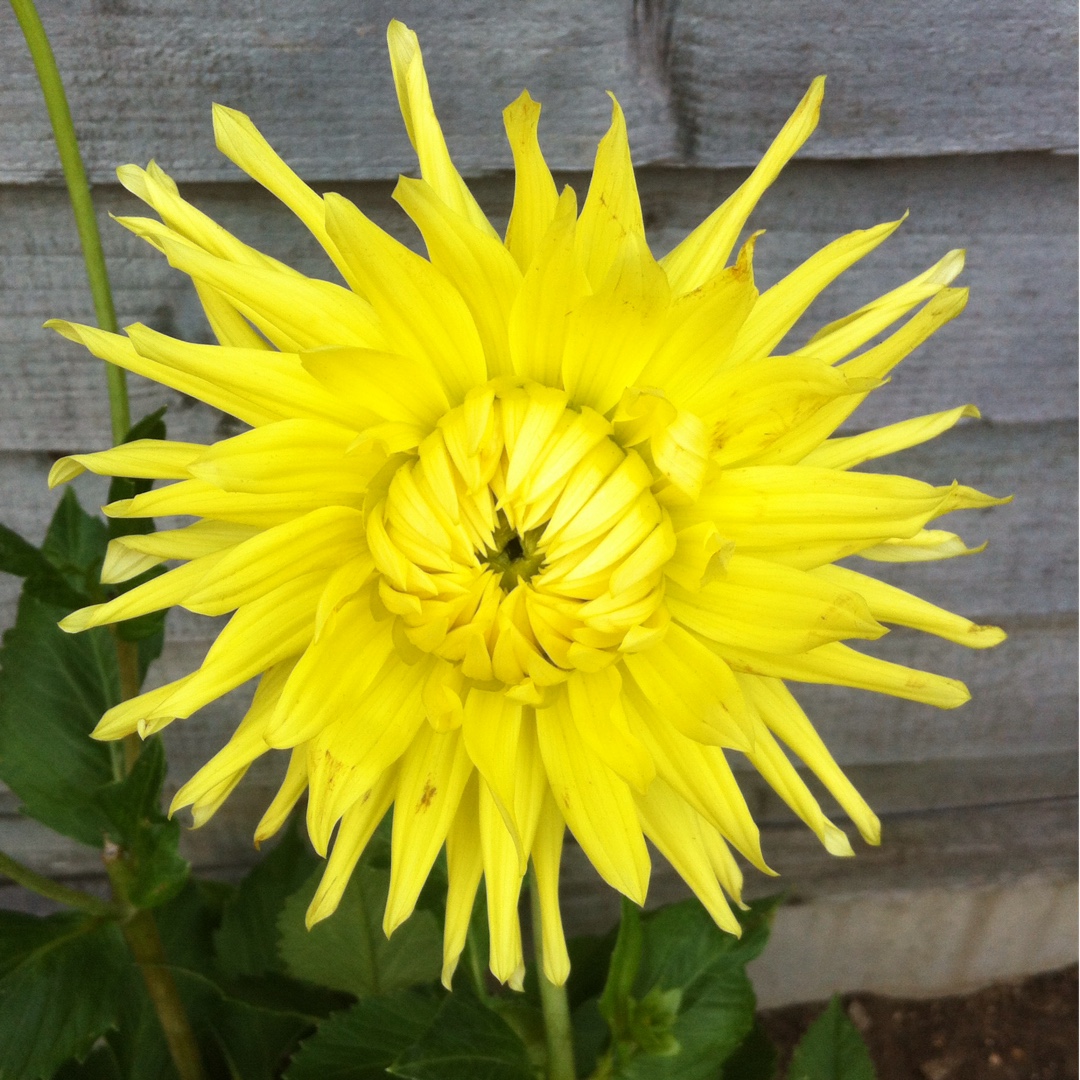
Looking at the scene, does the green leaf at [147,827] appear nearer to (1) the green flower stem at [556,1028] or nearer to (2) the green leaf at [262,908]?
(1) the green flower stem at [556,1028]

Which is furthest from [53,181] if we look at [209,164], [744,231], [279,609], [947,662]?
[947,662]

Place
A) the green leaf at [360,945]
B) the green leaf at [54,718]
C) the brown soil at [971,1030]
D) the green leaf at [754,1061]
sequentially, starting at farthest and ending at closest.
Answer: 1. the brown soil at [971,1030]
2. the green leaf at [754,1061]
3. the green leaf at [360,945]
4. the green leaf at [54,718]

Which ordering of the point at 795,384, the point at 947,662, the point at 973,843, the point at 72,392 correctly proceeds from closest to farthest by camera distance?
the point at 795,384, the point at 72,392, the point at 947,662, the point at 973,843

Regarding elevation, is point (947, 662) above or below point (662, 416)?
above

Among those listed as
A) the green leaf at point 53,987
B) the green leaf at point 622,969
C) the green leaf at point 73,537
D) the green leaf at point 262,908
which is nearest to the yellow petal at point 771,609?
the green leaf at point 622,969

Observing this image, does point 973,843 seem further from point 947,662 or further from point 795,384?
point 795,384

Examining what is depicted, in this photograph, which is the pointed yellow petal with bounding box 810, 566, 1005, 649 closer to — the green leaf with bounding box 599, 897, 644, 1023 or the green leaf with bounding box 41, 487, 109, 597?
the green leaf with bounding box 599, 897, 644, 1023

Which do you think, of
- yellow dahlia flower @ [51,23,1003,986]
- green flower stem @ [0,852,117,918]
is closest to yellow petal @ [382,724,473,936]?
yellow dahlia flower @ [51,23,1003,986]
